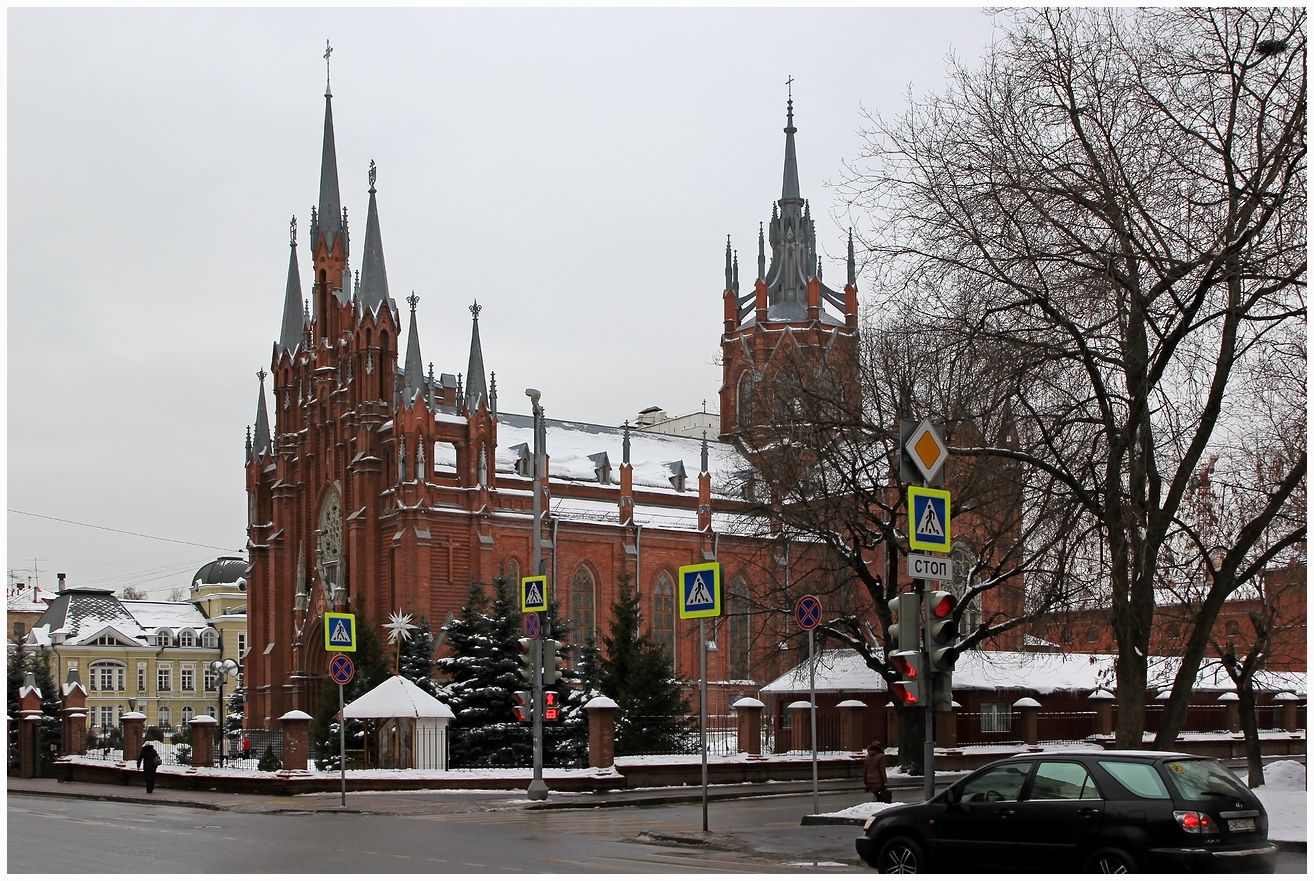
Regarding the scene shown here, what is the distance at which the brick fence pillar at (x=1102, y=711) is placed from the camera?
43.9m

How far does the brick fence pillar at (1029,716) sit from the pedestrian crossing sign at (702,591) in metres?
23.0

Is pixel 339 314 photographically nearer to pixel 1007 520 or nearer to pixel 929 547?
pixel 1007 520

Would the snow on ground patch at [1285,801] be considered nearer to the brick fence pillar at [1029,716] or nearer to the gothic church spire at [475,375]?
the brick fence pillar at [1029,716]

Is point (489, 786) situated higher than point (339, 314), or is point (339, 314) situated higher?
point (339, 314)

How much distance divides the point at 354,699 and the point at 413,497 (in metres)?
14.4

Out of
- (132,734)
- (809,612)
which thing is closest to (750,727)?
(809,612)

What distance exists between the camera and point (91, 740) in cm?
5934

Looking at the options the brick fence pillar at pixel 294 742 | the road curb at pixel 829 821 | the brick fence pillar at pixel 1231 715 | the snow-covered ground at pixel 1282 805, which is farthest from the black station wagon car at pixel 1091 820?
the brick fence pillar at pixel 1231 715

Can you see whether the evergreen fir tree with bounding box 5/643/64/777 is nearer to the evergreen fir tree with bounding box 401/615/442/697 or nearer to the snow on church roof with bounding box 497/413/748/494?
the evergreen fir tree with bounding box 401/615/442/697

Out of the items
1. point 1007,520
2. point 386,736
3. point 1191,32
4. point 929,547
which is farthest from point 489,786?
point 1191,32

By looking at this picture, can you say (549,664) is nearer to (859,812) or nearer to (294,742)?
(294,742)

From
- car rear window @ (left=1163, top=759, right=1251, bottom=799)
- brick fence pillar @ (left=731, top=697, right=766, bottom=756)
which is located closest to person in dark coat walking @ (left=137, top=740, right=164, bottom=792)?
brick fence pillar @ (left=731, top=697, right=766, bottom=756)

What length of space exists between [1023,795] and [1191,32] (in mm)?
10663

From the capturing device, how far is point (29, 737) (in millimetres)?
45719
